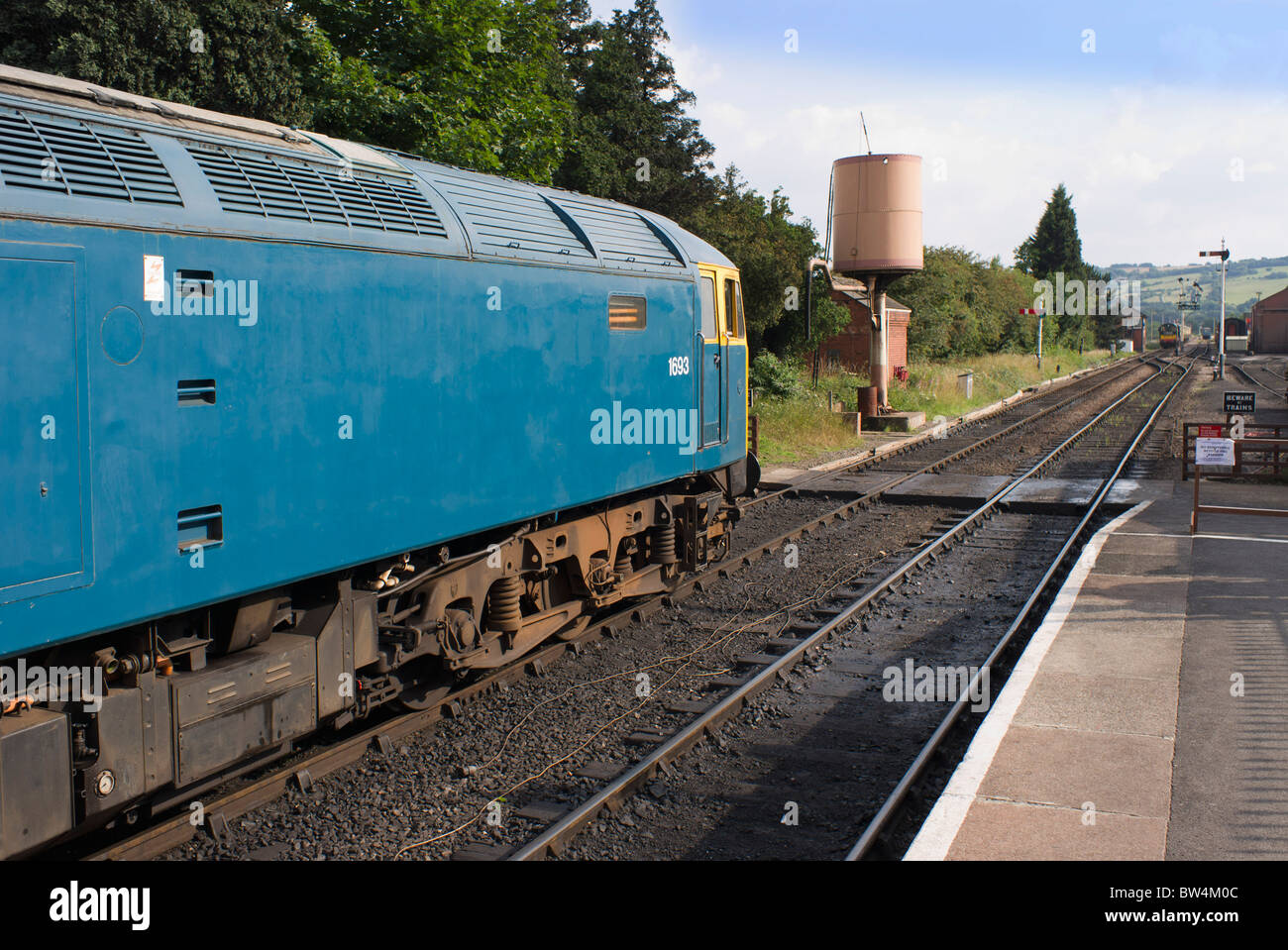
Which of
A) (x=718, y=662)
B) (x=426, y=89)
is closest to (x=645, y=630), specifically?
(x=718, y=662)

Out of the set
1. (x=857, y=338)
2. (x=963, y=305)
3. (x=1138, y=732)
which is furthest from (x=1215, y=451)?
(x=963, y=305)

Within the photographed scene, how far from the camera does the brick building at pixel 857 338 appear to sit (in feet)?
135

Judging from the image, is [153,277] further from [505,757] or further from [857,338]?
[857,338]

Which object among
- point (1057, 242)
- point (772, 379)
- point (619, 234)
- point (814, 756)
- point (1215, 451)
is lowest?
point (814, 756)

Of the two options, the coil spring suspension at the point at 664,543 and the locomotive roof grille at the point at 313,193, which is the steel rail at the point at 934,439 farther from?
the locomotive roof grille at the point at 313,193

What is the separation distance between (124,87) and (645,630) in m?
18.1

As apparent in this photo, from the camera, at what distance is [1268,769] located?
6.22m

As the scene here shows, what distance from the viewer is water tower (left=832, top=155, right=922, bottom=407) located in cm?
3028

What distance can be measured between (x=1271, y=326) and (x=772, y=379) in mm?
89324

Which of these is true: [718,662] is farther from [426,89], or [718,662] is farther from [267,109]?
[267,109]

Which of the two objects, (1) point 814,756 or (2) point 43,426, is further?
(1) point 814,756

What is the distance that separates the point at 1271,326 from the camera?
98.3 m

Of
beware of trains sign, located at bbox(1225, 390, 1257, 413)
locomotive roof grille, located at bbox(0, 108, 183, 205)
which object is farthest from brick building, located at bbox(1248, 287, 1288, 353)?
locomotive roof grille, located at bbox(0, 108, 183, 205)

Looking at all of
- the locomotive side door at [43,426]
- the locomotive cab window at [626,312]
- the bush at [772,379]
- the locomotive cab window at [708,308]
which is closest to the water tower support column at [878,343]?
the bush at [772,379]
